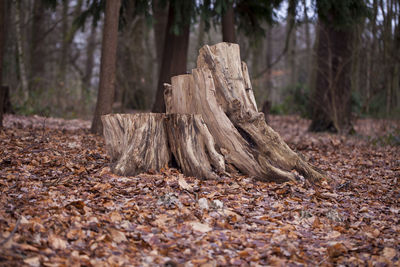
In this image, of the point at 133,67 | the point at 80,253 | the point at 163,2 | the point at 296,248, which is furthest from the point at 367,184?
the point at 133,67

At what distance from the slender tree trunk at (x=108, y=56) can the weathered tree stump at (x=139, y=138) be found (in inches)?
114

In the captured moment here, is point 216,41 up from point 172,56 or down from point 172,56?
up

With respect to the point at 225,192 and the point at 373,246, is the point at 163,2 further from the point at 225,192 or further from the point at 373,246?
the point at 373,246

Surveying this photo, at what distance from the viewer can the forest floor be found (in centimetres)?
302

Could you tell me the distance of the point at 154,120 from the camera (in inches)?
200

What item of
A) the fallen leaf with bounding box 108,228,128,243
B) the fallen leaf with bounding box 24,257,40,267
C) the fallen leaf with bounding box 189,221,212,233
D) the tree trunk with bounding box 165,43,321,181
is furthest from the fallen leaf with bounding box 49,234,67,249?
the tree trunk with bounding box 165,43,321,181

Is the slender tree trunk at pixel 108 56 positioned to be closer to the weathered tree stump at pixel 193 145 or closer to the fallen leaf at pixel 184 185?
the weathered tree stump at pixel 193 145

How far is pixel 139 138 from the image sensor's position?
194 inches

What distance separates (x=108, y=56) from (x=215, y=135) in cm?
367

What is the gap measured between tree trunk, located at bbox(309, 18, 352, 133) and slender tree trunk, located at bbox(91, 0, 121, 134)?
569 cm

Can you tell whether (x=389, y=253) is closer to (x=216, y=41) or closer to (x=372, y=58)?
(x=372, y=58)

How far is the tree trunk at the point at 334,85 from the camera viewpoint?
34.8ft

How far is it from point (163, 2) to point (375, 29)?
545 centimetres

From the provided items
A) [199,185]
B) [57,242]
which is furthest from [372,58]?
[57,242]
